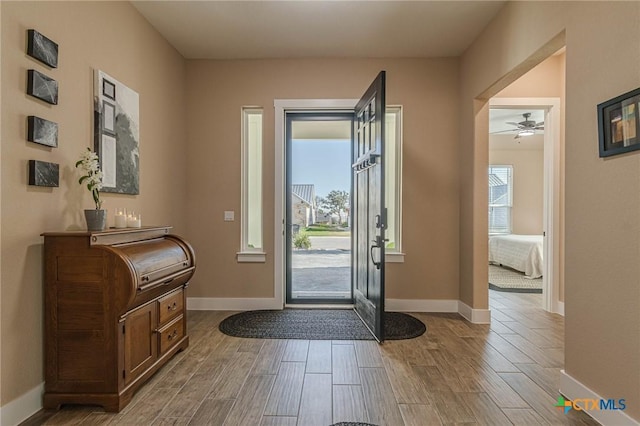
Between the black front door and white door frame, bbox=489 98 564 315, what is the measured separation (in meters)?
1.56

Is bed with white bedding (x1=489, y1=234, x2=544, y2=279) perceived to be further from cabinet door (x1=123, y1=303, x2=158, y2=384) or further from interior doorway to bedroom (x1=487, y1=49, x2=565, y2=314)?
cabinet door (x1=123, y1=303, x2=158, y2=384)

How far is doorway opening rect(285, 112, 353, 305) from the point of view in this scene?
14.9 feet

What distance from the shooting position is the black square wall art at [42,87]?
204cm

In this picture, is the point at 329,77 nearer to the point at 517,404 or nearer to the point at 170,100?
the point at 170,100

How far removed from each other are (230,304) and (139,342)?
2.00 metres

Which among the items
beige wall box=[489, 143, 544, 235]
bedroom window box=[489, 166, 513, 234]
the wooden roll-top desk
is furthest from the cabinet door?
beige wall box=[489, 143, 544, 235]

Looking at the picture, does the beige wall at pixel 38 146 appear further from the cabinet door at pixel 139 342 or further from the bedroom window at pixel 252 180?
the bedroom window at pixel 252 180

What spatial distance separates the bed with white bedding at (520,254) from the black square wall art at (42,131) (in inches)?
276

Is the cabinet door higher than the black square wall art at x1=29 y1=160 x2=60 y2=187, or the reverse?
the black square wall art at x1=29 y1=160 x2=60 y2=187

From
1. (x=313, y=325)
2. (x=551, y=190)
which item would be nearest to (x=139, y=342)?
(x=313, y=325)

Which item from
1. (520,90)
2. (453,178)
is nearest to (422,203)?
(453,178)

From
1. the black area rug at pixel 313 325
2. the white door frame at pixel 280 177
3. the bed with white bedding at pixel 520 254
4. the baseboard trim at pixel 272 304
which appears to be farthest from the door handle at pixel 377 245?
the bed with white bedding at pixel 520 254

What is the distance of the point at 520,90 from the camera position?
13.5 feet

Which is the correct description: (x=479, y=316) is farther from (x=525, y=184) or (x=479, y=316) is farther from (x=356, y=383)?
(x=525, y=184)
